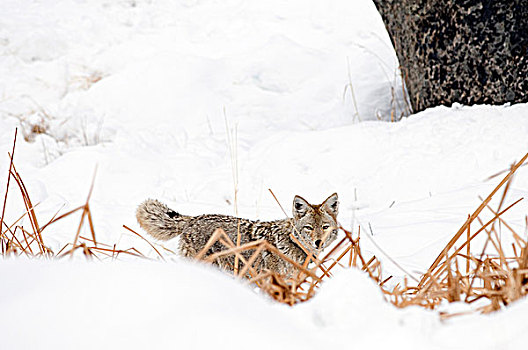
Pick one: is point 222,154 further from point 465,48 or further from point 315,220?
point 465,48

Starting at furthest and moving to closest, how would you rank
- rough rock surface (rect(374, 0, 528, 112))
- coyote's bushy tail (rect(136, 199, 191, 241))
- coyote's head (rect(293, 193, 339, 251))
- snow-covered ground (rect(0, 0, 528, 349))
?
rough rock surface (rect(374, 0, 528, 112)) < coyote's bushy tail (rect(136, 199, 191, 241)) < coyote's head (rect(293, 193, 339, 251)) < snow-covered ground (rect(0, 0, 528, 349))

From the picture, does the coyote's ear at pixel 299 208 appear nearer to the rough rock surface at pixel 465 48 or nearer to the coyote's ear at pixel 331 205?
the coyote's ear at pixel 331 205

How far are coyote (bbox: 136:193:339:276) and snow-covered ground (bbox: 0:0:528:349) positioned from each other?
342 mm

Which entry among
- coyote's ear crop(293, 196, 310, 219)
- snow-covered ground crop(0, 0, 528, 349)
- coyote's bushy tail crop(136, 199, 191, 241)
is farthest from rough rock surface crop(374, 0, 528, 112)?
coyote's bushy tail crop(136, 199, 191, 241)

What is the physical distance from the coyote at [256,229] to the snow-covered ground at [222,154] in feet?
1.12

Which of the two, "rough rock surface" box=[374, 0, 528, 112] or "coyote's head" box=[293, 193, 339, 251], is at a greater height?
"rough rock surface" box=[374, 0, 528, 112]

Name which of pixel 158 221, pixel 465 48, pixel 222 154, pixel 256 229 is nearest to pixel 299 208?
pixel 256 229

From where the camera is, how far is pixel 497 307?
1.15 meters

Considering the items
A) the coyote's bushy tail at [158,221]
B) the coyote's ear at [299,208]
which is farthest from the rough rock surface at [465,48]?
the coyote's bushy tail at [158,221]

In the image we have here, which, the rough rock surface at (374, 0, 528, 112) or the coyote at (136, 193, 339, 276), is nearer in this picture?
the coyote at (136, 193, 339, 276)

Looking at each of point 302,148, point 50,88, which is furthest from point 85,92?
point 302,148

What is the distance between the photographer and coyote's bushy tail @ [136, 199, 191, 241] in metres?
3.79

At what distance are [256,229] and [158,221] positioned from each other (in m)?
0.66

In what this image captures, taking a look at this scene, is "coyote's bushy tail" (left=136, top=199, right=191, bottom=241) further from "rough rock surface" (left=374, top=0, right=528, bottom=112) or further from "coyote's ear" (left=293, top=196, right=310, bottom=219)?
"rough rock surface" (left=374, top=0, right=528, bottom=112)
